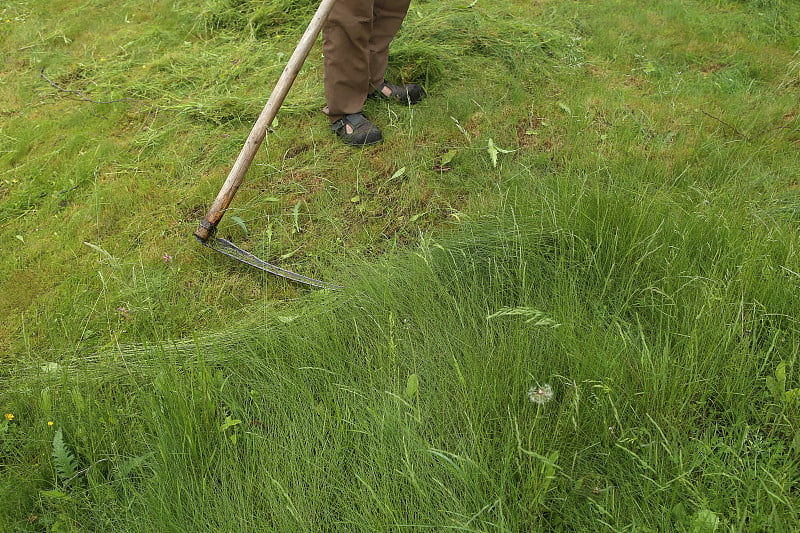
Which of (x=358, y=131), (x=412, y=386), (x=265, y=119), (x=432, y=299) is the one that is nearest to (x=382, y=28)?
(x=358, y=131)

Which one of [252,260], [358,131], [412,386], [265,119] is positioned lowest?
[252,260]

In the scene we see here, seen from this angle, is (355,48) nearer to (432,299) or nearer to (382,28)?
(382,28)

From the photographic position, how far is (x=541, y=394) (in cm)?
159

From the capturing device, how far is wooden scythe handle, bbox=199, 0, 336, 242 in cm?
262

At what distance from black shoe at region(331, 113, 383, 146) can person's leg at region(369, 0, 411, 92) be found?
0.30 metres

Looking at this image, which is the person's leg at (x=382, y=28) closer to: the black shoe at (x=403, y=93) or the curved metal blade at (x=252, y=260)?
the black shoe at (x=403, y=93)

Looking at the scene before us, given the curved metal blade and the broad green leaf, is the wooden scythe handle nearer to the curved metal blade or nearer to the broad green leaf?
the curved metal blade

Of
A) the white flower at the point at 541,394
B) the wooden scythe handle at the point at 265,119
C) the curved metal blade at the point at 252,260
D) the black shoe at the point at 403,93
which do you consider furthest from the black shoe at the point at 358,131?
the white flower at the point at 541,394

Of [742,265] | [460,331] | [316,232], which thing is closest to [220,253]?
[316,232]

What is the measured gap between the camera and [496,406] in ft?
5.28

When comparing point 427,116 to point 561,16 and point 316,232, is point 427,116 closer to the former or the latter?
point 316,232

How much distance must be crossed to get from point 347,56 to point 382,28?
0.44 metres

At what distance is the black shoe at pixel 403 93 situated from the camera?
351cm

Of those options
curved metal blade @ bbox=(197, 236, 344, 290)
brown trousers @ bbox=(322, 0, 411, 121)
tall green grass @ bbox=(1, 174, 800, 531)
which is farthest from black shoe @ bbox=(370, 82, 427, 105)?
tall green grass @ bbox=(1, 174, 800, 531)
